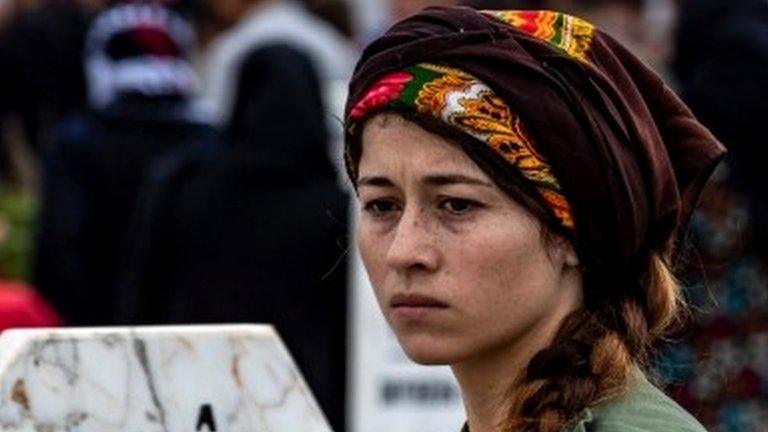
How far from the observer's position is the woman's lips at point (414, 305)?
3266mm

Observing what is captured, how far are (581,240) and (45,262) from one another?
5.87 m

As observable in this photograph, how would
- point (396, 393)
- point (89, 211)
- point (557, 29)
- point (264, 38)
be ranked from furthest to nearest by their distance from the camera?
1. point (264, 38)
2. point (89, 211)
3. point (396, 393)
4. point (557, 29)

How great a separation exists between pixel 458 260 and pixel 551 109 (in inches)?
8.1

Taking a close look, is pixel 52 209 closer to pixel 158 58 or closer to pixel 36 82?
pixel 158 58

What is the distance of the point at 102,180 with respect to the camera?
897cm

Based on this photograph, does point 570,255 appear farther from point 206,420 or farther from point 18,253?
point 18,253

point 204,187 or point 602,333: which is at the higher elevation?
point 602,333

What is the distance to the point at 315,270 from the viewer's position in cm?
784

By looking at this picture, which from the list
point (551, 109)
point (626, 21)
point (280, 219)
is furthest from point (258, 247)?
point (551, 109)

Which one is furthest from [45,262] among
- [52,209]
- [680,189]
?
[680,189]

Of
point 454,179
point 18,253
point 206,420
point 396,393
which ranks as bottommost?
point 18,253

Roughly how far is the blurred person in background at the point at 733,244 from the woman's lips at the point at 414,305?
125 inches

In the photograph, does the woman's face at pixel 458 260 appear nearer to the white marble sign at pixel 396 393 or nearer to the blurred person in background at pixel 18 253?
the blurred person in background at pixel 18 253

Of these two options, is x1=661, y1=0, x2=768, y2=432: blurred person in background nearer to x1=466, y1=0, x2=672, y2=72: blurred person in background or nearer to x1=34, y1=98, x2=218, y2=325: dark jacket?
x1=466, y1=0, x2=672, y2=72: blurred person in background
